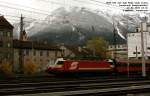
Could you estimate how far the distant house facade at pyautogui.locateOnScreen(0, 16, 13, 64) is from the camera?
95312 millimetres

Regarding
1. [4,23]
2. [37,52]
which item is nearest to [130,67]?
[4,23]

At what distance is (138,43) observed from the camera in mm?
147250

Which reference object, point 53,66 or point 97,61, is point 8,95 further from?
point 97,61

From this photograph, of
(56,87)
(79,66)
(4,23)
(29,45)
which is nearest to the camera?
(56,87)

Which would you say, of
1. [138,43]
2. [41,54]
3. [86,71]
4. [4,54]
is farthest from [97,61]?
[138,43]

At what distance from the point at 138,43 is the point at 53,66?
93.6m

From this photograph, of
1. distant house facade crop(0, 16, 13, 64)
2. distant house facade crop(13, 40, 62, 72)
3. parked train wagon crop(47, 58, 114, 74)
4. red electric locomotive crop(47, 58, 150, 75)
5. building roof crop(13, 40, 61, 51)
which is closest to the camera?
parked train wagon crop(47, 58, 114, 74)

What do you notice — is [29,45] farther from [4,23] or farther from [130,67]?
[130,67]

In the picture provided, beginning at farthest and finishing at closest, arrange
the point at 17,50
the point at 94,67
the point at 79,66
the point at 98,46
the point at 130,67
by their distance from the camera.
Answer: the point at 98,46, the point at 17,50, the point at 130,67, the point at 94,67, the point at 79,66

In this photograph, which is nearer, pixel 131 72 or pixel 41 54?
pixel 131 72

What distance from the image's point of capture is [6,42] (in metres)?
96.4

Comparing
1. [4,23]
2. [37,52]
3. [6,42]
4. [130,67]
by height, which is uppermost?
[4,23]

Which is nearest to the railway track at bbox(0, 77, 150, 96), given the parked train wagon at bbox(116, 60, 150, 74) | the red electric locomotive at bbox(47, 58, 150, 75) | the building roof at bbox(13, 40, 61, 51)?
the red electric locomotive at bbox(47, 58, 150, 75)

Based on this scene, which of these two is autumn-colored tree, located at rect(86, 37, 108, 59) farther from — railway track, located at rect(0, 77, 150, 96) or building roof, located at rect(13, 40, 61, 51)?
railway track, located at rect(0, 77, 150, 96)
